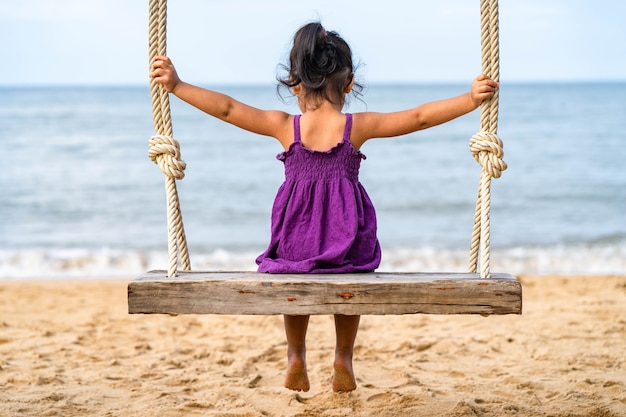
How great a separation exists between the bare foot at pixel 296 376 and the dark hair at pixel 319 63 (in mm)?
913

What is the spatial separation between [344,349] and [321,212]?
19.3 inches

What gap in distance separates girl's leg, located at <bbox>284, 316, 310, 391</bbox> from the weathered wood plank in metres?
0.52

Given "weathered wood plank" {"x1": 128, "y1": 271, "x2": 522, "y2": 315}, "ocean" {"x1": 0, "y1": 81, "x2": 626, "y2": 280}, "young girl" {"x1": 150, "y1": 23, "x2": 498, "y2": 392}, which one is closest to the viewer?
"weathered wood plank" {"x1": 128, "y1": 271, "x2": 522, "y2": 315}

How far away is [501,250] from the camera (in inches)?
325

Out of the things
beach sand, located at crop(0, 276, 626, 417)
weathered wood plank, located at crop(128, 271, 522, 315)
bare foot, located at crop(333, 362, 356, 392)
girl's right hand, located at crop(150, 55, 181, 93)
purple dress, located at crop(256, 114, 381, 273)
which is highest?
girl's right hand, located at crop(150, 55, 181, 93)

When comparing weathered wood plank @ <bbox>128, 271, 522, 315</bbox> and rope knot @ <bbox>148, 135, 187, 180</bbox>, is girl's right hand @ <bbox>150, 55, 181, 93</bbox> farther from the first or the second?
weathered wood plank @ <bbox>128, 271, 522, 315</bbox>

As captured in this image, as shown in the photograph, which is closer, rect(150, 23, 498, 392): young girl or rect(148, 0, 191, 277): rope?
rect(148, 0, 191, 277): rope

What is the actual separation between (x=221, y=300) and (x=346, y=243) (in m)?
0.51

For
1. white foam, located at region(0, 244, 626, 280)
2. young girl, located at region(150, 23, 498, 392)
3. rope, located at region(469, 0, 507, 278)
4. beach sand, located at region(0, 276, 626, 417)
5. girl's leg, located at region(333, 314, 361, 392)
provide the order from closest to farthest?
1. rope, located at region(469, 0, 507, 278)
2. young girl, located at region(150, 23, 498, 392)
3. girl's leg, located at region(333, 314, 361, 392)
4. beach sand, located at region(0, 276, 626, 417)
5. white foam, located at region(0, 244, 626, 280)

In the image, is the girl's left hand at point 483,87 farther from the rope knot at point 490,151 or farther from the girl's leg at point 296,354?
the girl's leg at point 296,354

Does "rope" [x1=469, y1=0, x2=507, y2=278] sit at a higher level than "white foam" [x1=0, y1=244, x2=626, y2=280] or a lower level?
higher

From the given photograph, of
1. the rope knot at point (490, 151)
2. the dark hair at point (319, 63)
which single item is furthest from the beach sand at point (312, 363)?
the dark hair at point (319, 63)

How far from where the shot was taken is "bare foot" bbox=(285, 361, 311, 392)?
9.20ft

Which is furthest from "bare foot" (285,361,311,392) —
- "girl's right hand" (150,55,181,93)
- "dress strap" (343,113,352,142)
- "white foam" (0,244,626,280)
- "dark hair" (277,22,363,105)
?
"white foam" (0,244,626,280)
